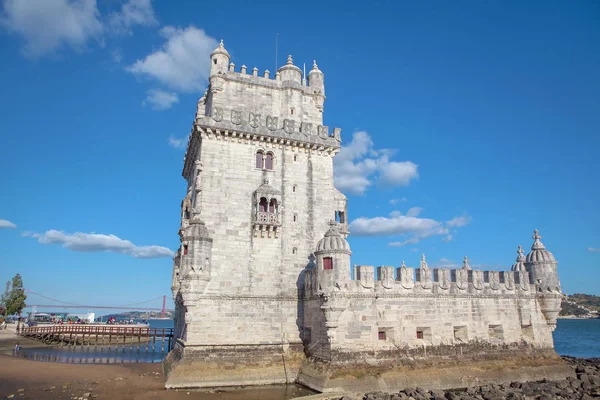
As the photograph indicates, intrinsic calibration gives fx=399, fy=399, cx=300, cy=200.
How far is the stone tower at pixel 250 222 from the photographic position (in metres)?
23.5

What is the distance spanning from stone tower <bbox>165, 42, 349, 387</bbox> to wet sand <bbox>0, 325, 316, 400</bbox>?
1.42 metres

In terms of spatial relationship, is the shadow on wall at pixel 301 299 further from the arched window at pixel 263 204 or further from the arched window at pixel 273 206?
the arched window at pixel 263 204

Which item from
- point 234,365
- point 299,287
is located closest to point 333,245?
point 299,287

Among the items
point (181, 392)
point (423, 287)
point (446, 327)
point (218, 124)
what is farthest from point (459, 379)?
point (218, 124)

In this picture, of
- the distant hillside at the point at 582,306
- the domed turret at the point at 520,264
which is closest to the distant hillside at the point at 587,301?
the distant hillside at the point at 582,306

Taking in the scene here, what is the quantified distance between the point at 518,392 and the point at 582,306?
171508mm

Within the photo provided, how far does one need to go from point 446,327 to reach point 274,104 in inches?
764

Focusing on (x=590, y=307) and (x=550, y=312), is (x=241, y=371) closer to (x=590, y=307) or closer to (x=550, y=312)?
(x=550, y=312)

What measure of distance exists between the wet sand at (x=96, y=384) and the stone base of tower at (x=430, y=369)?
87.2 inches

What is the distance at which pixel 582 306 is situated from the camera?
157750 mm

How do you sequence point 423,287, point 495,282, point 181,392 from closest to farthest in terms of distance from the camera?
point 181,392 → point 423,287 → point 495,282

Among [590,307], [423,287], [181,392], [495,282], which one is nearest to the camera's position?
[181,392]

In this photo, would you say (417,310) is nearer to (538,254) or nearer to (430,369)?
(430,369)

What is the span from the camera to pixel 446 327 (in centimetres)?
2558
